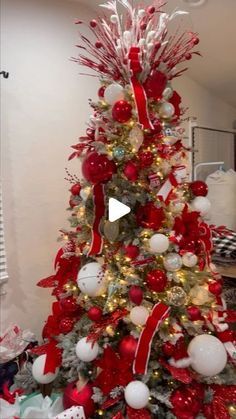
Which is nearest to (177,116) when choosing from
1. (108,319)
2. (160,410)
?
(108,319)

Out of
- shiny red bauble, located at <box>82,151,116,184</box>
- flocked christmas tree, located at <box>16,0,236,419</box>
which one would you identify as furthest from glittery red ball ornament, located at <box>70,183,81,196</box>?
shiny red bauble, located at <box>82,151,116,184</box>

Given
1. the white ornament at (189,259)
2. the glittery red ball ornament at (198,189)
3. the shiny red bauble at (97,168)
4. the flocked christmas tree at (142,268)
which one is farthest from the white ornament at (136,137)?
the white ornament at (189,259)

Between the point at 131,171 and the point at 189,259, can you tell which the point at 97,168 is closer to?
the point at 131,171

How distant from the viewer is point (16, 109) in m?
1.85

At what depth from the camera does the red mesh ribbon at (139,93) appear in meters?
1.25

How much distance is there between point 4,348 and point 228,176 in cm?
190

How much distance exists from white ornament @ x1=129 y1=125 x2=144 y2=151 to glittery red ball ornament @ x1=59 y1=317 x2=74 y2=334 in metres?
0.76

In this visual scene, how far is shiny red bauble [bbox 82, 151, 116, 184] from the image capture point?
4.15 feet

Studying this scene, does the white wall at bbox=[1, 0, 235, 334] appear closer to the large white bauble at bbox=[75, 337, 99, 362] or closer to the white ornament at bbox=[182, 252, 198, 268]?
the large white bauble at bbox=[75, 337, 99, 362]

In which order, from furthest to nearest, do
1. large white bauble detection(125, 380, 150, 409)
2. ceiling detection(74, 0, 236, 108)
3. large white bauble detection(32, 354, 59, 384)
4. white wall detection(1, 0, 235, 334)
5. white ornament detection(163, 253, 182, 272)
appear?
ceiling detection(74, 0, 236, 108), white wall detection(1, 0, 235, 334), large white bauble detection(32, 354, 59, 384), white ornament detection(163, 253, 182, 272), large white bauble detection(125, 380, 150, 409)

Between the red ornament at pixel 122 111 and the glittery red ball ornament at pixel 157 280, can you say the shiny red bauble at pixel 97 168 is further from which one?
the glittery red ball ornament at pixel 157 280

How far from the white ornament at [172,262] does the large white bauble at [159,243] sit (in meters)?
0.04

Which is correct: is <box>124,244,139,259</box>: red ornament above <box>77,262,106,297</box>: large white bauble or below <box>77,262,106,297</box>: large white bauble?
above

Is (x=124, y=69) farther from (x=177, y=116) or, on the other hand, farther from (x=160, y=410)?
(x=160, y=410)
